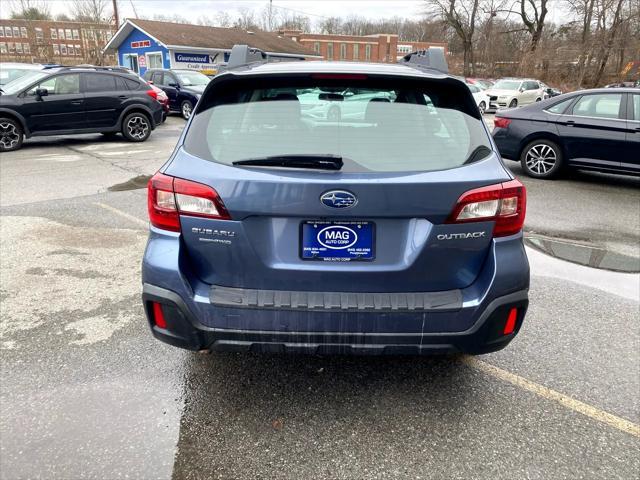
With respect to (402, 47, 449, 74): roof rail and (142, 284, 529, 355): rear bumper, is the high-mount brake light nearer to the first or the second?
(402, 47, 449, 74): roof rail

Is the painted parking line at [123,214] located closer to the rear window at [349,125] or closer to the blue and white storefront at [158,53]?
the rear window at [349,125]

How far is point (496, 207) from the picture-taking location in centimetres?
226

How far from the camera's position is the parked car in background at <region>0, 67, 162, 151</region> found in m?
10.8

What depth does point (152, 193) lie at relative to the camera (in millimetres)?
2340

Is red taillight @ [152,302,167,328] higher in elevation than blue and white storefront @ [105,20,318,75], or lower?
lower

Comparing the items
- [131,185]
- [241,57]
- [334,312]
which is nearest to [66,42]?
[131,185]

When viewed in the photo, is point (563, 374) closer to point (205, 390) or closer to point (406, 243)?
point (406, 243)

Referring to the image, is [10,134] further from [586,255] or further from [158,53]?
[158,53]

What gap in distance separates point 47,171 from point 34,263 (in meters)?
5.05

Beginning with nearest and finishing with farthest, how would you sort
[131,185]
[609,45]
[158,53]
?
1. [131,185]
2. [609,45]
3. [158,53]

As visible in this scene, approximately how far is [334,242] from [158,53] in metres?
36.4

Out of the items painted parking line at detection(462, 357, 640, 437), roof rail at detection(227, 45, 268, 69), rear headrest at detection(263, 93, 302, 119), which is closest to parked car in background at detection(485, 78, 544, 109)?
roof rail at detection(227, 45, 268, 69)

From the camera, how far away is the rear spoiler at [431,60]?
2913 millimetres

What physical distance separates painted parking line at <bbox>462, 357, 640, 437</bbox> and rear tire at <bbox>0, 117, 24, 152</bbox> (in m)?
11.4
